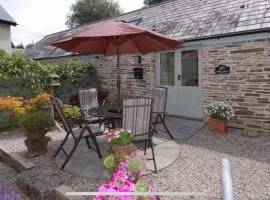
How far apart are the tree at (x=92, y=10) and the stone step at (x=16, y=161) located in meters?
30.4

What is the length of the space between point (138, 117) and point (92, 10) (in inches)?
1265

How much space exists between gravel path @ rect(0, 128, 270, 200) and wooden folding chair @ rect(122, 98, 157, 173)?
21.1 inches

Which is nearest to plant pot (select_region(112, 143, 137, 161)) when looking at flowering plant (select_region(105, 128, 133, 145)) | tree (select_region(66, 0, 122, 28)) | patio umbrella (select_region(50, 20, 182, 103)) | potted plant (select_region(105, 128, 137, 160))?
potted plant (select_region(105, 128, 137, 160))

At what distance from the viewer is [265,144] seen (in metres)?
6.02

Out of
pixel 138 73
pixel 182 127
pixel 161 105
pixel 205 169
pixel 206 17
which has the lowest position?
pixel 205 169

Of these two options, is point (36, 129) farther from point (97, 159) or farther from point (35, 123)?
point (97, 159)

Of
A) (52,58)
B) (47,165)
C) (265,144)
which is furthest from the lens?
(52,58)

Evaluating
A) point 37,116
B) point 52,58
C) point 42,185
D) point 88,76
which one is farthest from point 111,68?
point 42,185

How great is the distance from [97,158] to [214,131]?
356 cm

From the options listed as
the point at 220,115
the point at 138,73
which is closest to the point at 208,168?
the point at 220,115

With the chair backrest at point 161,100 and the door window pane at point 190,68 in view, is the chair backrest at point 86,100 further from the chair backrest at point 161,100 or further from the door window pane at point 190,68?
the door window pane at point 190,68

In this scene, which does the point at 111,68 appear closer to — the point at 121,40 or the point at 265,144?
the point at 121,40

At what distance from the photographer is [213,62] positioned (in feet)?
25.8

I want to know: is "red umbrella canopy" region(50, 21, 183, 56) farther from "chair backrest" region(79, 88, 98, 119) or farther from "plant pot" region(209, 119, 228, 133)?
"plant pot" region(209, 119, 228, 133)
